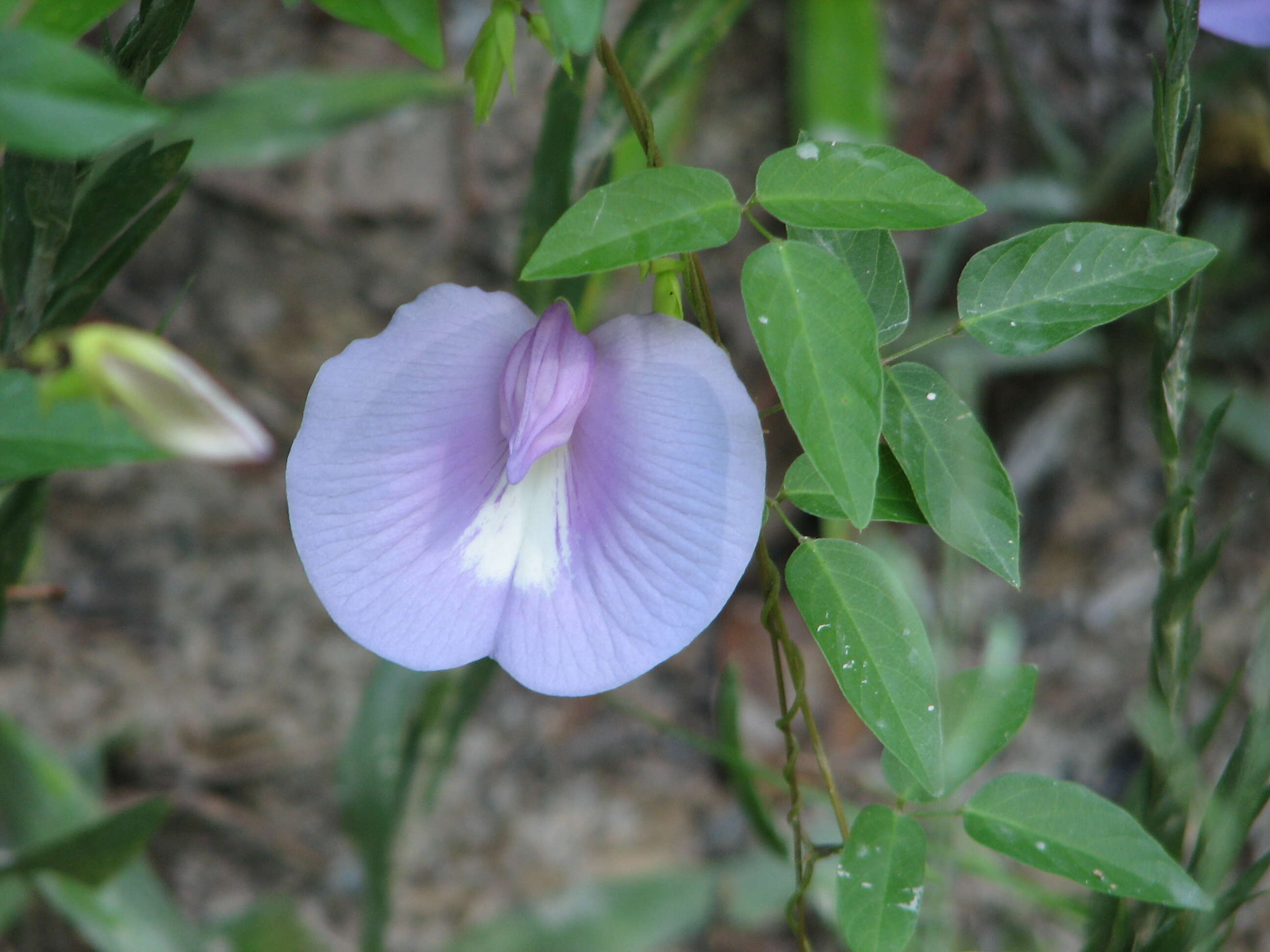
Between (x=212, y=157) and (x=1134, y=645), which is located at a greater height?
(x=212, y=157)

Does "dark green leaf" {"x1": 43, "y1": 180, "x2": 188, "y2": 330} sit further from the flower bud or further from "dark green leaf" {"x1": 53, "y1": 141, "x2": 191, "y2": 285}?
the flower bud

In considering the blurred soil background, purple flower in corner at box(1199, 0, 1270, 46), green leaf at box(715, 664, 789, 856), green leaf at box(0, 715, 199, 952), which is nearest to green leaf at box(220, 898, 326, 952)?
green leaf at box(0, 715, 199, 952)

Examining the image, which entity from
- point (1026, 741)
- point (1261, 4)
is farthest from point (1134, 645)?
point (1261, 4)

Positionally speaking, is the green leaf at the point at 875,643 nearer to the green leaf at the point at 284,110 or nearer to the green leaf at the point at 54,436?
the green leaf at the point at 54,436

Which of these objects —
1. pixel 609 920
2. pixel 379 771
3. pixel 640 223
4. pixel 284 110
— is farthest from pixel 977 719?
pixel 284 110

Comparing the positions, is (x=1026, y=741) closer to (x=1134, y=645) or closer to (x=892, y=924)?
(x=1134, y=645)

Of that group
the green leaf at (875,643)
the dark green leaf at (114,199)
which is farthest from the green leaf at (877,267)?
the dark green leaf at (114,199)
